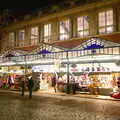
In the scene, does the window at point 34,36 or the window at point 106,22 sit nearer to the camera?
the window at point 106,22

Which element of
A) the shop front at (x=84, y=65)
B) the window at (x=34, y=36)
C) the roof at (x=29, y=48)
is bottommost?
the shop front at (x=84, y=65)

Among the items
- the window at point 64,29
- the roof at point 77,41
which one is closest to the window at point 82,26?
the roof at point 77,41

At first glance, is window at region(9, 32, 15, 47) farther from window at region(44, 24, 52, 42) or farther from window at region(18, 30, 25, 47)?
window at region(44, 24, 52, 42)

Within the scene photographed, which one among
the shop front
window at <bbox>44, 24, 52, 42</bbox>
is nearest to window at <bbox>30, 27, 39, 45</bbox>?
window at <bbox>44, 24, 52, 42</bbox>

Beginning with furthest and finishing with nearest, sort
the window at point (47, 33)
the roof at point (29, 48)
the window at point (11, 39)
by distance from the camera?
the window at point (11, 39) → the roof at point (29, 48) → the window at point (47, 33)

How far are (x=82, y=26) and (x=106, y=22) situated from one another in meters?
3.36

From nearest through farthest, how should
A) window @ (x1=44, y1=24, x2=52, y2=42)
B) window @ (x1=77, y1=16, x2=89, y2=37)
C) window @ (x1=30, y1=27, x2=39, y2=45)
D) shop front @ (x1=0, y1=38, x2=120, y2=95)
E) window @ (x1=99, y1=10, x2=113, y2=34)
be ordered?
shop front @ (x1=0, y1=38, x2=120, y2=95) → window @ (x1=99, y1=10, x2=113, y2=34) → window @ (x1=77, y1=16, x2=89, y2=37) → window @ (x1=44, y1=24, x2=52, y2=42) → window @ (x1=30, y1=27, x2=39, y2=45)

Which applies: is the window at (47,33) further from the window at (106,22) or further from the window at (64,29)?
the window at (106,22)

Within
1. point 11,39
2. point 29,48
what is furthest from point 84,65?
point 11,39

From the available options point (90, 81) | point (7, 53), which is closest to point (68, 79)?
point (90, 81)

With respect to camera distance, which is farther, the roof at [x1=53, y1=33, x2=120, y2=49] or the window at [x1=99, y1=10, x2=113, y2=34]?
the window at [x1=99, y1=10, x2=113, y2=34]

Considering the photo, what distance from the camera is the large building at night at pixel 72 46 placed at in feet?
92.0

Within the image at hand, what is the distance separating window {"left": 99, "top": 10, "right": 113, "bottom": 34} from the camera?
30297 millimetres

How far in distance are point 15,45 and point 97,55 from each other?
17.7 m
